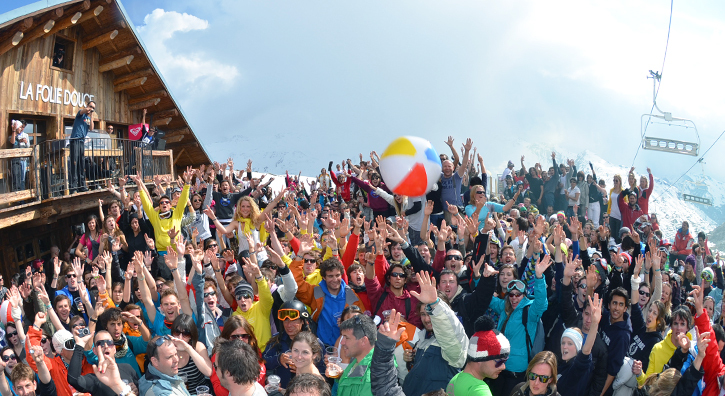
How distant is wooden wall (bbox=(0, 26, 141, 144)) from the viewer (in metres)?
10.9

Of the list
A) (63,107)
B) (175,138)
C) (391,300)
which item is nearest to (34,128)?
(63,107)

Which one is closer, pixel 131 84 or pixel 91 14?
pixel 91 14

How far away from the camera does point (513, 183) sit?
16344 millimetres

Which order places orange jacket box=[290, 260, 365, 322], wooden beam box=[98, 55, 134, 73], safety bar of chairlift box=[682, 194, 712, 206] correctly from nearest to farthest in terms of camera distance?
1. orange jacket box=[290, 260, 365, 322]
2. wooden beam box=[98, 55, 134, 73]
3. safety bar of chairlift box=[682, 194, 712, 206]

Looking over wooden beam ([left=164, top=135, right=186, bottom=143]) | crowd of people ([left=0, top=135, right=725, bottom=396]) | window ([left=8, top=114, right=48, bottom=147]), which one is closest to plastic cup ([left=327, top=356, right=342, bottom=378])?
crowd of people ([left=0, top=135, right=725, bottom=396])

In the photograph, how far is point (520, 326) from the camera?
5.26 meters

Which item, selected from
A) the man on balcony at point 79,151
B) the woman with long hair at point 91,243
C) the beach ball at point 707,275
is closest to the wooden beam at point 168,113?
the man on balcony at point 79,151

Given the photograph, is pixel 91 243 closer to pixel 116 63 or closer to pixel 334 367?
pixel 334 367

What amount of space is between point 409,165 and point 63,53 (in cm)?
973

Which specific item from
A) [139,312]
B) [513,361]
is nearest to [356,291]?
[513,361]

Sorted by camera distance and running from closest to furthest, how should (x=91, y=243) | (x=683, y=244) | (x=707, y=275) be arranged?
(x=91, y=243) < (x=707, y=275) < (x=683, y=244)

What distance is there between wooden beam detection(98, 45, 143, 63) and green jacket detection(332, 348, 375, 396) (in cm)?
1264

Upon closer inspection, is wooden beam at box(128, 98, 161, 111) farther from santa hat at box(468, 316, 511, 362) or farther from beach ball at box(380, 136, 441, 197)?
santa hat at box(468, 316, 511, 362)

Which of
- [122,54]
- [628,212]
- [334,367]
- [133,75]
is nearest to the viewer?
[334,367]
